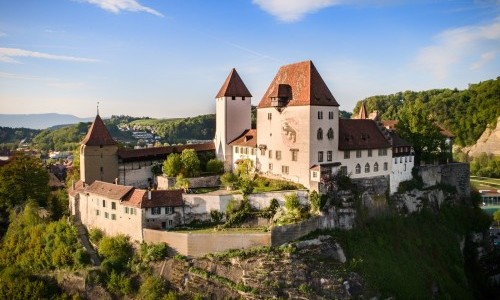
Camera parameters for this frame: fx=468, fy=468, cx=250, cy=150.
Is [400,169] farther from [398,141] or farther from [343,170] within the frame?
[343,170]

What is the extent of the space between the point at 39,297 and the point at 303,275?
2430 centimetres

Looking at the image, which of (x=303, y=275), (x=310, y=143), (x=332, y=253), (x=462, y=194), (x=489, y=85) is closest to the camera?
(x=303, y=275)

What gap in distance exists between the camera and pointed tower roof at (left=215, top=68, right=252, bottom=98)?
2246 inches

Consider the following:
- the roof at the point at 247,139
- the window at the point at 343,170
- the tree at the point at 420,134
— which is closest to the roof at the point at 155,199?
the roof at the point at 247,139

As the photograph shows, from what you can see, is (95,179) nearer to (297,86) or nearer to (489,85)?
(297,86)

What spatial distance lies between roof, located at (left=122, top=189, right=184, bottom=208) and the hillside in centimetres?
8504

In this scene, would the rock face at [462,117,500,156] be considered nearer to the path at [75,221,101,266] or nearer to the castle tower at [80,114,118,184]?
the castle tower at [80,114,118,184]

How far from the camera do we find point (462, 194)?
61344 mm

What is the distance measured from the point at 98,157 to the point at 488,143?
101942 mm

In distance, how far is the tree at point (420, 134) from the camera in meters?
58.0

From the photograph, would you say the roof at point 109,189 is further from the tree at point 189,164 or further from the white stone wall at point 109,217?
the tree at point 189,164

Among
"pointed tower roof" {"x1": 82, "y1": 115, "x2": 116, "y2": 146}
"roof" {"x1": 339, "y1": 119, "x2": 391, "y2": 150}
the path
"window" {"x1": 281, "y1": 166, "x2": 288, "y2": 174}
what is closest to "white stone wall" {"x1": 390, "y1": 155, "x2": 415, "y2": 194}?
"roof" {"x1": 339, "y1": 119, "x2": 391, "y2": 150}

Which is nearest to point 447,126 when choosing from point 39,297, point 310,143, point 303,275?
point 310,143

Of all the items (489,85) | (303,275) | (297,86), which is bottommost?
(303,275)
